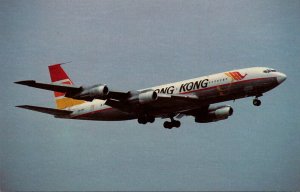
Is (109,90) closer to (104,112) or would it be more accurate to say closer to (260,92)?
(104,112)

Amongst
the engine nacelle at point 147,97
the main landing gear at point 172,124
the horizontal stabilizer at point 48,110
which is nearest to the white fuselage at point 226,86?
the engine nacelle at point 147,97

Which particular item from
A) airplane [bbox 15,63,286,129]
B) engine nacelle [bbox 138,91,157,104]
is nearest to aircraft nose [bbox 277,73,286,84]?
airplane [bbox 15,63,286,129]

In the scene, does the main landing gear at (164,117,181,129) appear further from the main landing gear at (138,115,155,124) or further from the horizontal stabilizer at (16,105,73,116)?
the horizontal stabilizer at (16,105,73,116)

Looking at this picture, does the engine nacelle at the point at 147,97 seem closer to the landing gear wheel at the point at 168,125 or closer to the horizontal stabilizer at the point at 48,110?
the landing gear wheel at the point at 168,125

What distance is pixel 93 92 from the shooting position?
1251 inches

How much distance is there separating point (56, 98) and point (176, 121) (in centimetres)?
898

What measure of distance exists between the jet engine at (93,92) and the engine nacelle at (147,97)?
224 cm

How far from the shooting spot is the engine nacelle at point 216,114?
37.1m

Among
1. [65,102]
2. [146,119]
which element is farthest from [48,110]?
[146,119]

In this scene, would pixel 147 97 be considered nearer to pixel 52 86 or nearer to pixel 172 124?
pixel 52 86

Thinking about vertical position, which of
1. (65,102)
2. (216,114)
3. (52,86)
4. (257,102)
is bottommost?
(257,102)

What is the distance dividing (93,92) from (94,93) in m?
0.08

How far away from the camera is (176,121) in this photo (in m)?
38.2

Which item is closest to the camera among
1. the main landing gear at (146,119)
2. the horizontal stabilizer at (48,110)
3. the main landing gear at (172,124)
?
the horizontal stabilizer at (48,110)
